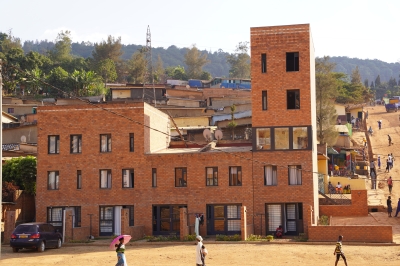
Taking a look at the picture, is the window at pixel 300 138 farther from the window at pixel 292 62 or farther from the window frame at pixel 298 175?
the window at pixel 292 62

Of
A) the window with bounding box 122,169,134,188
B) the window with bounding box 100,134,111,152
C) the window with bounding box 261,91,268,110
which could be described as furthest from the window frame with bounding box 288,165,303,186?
the window with bounding box 100,134,111,152

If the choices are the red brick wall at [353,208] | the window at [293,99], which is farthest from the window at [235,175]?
the red brick wall at [353,208]

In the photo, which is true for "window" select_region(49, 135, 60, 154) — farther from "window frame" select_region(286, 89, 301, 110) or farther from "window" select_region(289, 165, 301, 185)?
"window" select_region(289, 165, 301, 185)

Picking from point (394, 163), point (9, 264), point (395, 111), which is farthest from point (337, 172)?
point (395, 111)

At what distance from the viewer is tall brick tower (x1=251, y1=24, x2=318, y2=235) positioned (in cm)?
4100

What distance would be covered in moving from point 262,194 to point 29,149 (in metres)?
25.7

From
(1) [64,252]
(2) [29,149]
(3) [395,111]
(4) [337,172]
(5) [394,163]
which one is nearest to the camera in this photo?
(1) [64,252]

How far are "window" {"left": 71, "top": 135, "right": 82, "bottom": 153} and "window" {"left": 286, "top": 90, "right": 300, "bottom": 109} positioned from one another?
47.2 ft

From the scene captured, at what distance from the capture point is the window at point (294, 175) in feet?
135

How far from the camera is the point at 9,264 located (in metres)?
32.1

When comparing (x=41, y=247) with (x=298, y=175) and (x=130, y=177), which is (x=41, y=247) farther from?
(x=298, y=175)

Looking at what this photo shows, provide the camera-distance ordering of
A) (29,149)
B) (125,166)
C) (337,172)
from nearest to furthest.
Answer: (125,166)
(29,149)
(337,172)

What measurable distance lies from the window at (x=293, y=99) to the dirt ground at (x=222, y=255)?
9813 mm

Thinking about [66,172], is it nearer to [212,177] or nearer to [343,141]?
[212,177]
